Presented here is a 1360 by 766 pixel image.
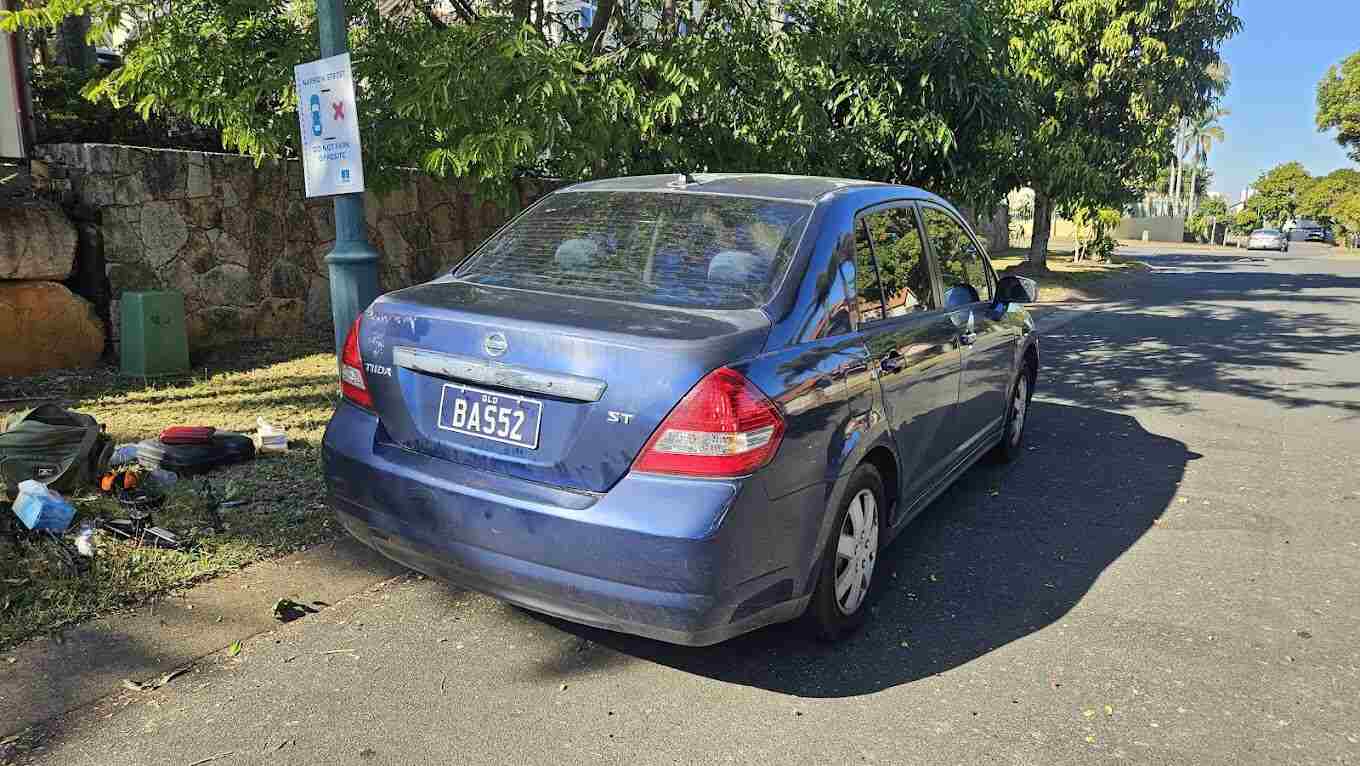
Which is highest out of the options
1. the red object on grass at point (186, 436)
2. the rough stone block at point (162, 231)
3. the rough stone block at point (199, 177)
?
the rough stone block at point (199, 177)

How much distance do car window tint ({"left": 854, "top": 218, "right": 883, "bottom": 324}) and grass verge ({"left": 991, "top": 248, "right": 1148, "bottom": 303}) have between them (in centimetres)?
1093

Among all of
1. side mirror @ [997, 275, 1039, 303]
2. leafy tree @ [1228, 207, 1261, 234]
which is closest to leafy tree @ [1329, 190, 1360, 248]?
leafy tree @ [1228, 207, 1261, 234]

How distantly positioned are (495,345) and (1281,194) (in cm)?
8791

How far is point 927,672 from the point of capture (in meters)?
3.38

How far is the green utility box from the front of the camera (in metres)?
A: 7.28

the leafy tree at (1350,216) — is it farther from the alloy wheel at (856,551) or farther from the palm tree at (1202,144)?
the alloy wheel at (856,551)

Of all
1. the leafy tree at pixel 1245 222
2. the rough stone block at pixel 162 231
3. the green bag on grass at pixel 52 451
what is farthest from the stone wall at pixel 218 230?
the leafy tree at pixel 1245 222

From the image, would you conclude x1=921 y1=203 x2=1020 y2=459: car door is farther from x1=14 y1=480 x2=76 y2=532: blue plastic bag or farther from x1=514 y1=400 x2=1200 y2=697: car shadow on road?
x1=14 y1=480 x2=76 y2=532: blue plastic bag

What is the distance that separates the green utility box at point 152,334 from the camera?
7.28 meters

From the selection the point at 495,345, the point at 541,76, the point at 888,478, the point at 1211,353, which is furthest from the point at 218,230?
the point at 1211,353

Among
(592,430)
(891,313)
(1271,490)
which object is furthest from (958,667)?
(1271,490)

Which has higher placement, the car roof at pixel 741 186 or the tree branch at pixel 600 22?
the tree branch at pixel 600 22

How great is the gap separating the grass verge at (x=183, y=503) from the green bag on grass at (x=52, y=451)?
0.11 m

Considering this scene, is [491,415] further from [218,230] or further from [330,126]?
[218,230]
